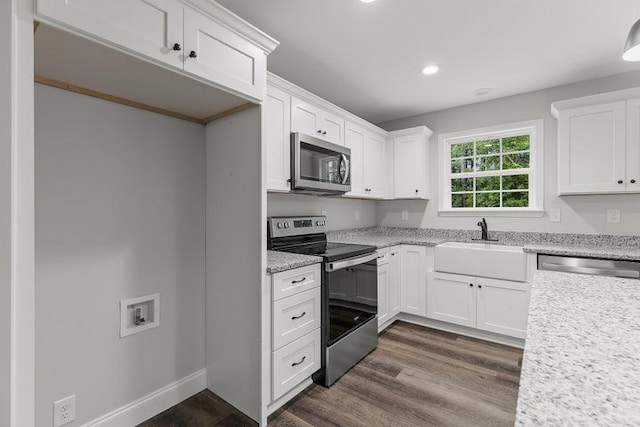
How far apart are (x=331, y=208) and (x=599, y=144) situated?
246cm

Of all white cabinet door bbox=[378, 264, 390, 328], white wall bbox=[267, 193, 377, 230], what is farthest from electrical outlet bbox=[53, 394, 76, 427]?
white cabinet door bbox=[378, 264, 390, 328]

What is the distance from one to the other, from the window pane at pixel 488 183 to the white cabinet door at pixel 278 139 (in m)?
2.45

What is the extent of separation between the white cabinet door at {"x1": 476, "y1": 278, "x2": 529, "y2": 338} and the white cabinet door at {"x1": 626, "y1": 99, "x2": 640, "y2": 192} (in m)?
1.16

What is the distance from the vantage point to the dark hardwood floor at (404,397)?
72.0 inches

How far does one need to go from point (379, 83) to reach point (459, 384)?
2.61 meters

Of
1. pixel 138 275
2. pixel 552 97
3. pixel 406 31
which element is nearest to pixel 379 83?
pixel 406 31

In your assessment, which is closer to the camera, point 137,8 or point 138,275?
point 137,8

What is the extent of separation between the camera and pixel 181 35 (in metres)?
1.38

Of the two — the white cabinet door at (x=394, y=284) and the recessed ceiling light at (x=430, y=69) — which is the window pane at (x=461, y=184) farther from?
the recessed ceiling light at (x=430, y=69)

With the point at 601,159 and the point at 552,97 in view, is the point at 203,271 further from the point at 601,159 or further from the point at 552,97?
the point at 552,97

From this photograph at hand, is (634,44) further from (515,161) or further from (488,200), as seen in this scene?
(488,200)

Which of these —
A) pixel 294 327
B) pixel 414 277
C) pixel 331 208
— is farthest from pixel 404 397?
pixel 331 208

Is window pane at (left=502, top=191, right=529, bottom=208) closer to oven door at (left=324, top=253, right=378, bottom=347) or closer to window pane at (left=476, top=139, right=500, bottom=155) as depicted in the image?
window pane at (left=476, top=139, right=500, bottom=155)

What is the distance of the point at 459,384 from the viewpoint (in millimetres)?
2184
